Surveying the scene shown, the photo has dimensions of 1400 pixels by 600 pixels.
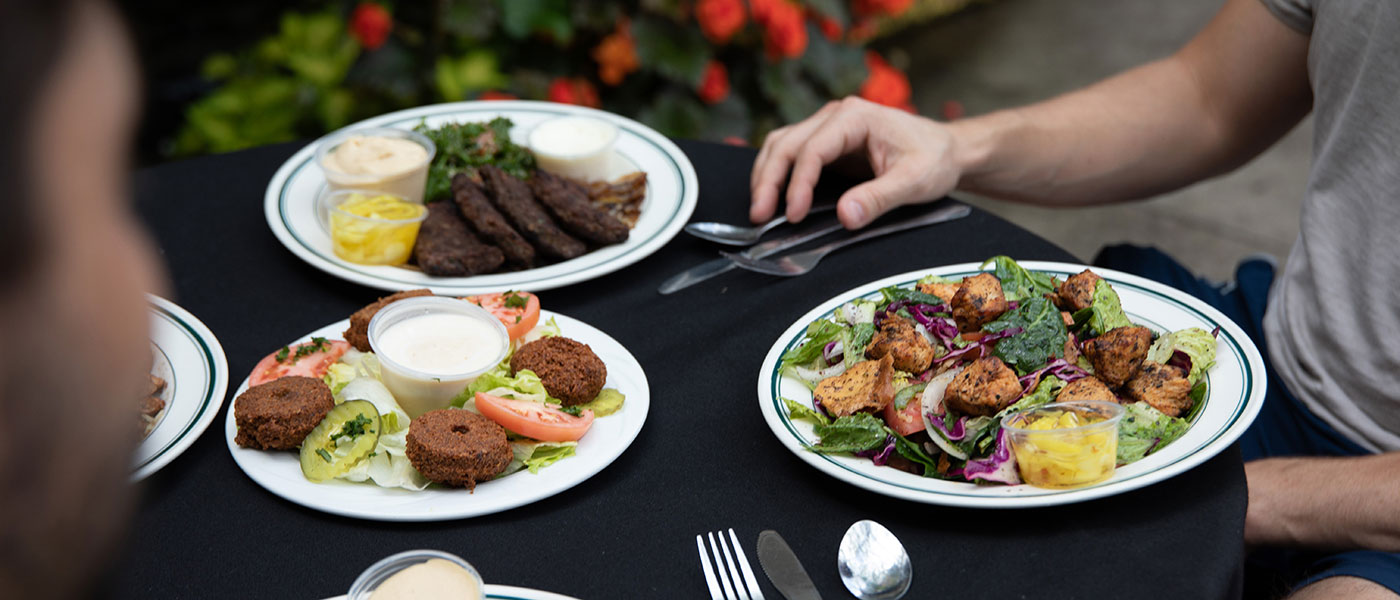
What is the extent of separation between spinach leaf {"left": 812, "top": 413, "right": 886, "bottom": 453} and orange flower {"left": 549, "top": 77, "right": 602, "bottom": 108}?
2880 millimetres

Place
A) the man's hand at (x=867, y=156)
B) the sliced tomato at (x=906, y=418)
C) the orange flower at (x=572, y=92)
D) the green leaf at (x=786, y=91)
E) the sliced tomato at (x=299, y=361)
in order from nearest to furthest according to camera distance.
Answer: the sliced tomato at (x=906, y=418) < the sliced tomato at (x=299, y=361) < the man's hand at (x=867, y=156) < the orange flower at (x=572, y=92) < the green leaf at (x=786, y=91)

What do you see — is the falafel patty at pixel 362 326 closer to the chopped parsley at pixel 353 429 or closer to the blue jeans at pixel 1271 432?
the chopped parsley at pixel 353 429

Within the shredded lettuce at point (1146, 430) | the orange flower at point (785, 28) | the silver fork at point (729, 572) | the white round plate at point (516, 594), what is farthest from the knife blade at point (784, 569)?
the orange flower at point (785, 28)

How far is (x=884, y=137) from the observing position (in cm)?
232

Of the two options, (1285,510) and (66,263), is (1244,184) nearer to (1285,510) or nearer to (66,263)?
(1285,510)

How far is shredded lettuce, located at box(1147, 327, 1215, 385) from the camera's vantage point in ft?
5.24

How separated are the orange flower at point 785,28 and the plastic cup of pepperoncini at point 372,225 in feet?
7.67

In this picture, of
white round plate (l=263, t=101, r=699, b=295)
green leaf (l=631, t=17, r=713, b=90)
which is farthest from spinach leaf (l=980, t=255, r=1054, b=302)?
green leaf (l=631, t=17, r=713, b=90)

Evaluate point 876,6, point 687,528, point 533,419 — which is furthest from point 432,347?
point 876,6

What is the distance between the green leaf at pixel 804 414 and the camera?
156 cm

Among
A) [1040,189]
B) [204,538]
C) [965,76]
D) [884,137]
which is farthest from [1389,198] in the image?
[965,76]

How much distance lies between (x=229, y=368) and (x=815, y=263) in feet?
3.57

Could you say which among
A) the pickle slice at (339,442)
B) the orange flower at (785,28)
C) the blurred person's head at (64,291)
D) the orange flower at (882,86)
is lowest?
the orange flower at (882,86)

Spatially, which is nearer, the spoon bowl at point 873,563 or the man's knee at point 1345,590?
the spoon bowl at point 873,563
